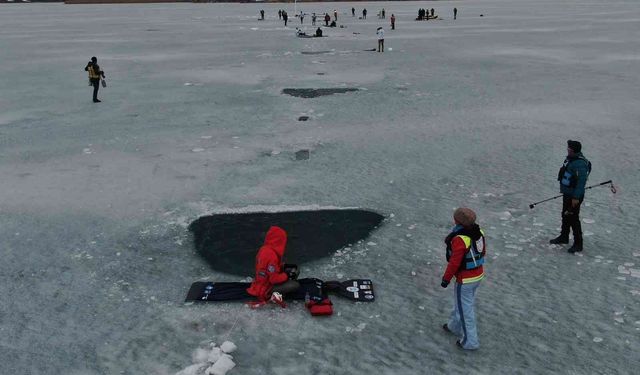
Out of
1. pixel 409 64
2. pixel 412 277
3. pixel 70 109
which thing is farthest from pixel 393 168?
pixel 409 64

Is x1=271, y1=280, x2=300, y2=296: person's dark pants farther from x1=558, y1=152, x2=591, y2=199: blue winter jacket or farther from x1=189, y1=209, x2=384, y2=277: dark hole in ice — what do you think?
x1=558, y1=152, x2=591, y2=199: blue winter jacket

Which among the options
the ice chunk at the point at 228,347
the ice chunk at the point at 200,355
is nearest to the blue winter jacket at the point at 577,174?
the ice chunk at the point at 228,347

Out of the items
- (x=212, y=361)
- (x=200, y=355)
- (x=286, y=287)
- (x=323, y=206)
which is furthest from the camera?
(x=323, y=206)

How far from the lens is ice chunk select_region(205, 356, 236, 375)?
5250 millimetres

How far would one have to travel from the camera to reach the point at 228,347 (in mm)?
5617

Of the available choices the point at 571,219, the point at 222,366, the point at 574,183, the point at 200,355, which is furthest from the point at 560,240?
the point at 200,355

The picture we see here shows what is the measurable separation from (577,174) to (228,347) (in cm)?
507

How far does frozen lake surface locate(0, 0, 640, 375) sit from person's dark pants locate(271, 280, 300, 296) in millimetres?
245

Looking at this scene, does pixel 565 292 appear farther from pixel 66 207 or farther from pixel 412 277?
pixel 66 207

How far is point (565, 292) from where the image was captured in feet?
21.8

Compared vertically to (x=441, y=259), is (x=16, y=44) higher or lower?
higher

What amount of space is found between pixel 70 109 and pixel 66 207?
29.9 feet

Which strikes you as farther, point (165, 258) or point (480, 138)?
point (480, 138)

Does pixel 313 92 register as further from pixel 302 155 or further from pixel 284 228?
pixel 284 228
